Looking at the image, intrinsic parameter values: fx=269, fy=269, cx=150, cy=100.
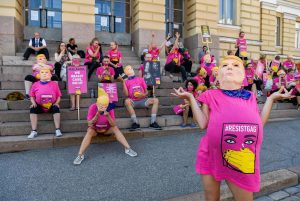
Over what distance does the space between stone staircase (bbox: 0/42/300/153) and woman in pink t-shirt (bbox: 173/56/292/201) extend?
3.86 m

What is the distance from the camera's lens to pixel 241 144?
7.79 feet

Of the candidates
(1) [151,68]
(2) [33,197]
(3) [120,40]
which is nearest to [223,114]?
(2) [33,197]

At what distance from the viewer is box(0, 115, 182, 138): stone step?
237 inches

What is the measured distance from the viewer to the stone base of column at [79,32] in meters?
12.0

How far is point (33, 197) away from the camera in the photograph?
12.2 feet

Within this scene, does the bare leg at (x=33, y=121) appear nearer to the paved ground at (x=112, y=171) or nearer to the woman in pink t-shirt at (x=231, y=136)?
the paved ground at (x=112, y=171)

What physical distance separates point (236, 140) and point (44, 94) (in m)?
4.92

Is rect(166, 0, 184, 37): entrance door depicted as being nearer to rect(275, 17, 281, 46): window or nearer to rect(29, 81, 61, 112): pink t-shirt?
rect(275, 17, 281, 46): window

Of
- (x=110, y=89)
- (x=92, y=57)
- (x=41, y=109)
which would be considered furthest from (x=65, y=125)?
(x=92, y=57)

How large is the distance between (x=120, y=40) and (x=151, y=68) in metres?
6.79

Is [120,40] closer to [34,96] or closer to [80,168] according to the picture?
[34,96]

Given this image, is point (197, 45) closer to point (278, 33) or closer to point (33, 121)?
point (278, 33)

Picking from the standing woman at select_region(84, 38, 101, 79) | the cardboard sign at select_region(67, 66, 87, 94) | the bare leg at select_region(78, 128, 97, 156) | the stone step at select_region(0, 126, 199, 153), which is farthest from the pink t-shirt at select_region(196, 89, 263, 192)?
the standing woman at select_region(84, 38, 101, 79)

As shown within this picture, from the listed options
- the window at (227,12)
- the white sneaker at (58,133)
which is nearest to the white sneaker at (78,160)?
the white sneaker at (58,133)
